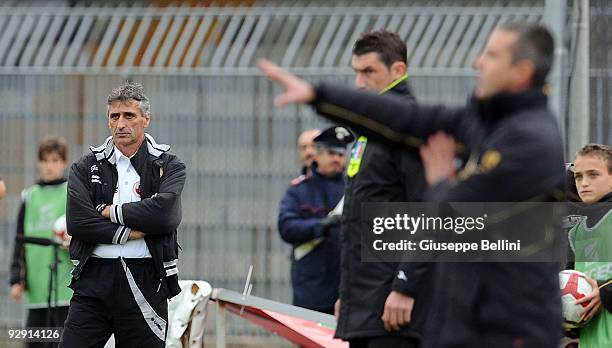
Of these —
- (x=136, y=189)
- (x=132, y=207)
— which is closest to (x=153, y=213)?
(x=132, y=207)

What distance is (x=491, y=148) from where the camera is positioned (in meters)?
4.39

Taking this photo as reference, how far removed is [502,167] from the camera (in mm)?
4340

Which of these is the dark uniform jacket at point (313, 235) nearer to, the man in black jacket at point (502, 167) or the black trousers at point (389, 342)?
the black trousers at point (389, 342)

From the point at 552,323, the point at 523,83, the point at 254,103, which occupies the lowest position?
the point at 552,323

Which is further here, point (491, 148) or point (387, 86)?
point (387, 86)

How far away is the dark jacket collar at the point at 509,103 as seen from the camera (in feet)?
14.4

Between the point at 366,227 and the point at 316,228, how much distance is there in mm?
4028

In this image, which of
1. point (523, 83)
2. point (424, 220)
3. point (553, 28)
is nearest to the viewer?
point (523, 83)

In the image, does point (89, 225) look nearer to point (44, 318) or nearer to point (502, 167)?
point (44, 318)

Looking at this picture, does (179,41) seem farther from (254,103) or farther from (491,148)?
(491,148)

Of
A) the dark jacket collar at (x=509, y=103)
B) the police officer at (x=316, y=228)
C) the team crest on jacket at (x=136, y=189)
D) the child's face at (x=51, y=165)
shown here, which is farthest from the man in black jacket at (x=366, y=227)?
the child's face at (x=51, y=165)

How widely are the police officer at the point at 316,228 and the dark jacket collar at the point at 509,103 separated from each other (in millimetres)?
5304

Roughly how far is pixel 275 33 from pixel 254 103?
0.71 metres

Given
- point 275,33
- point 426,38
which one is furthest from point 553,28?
point 275,33
